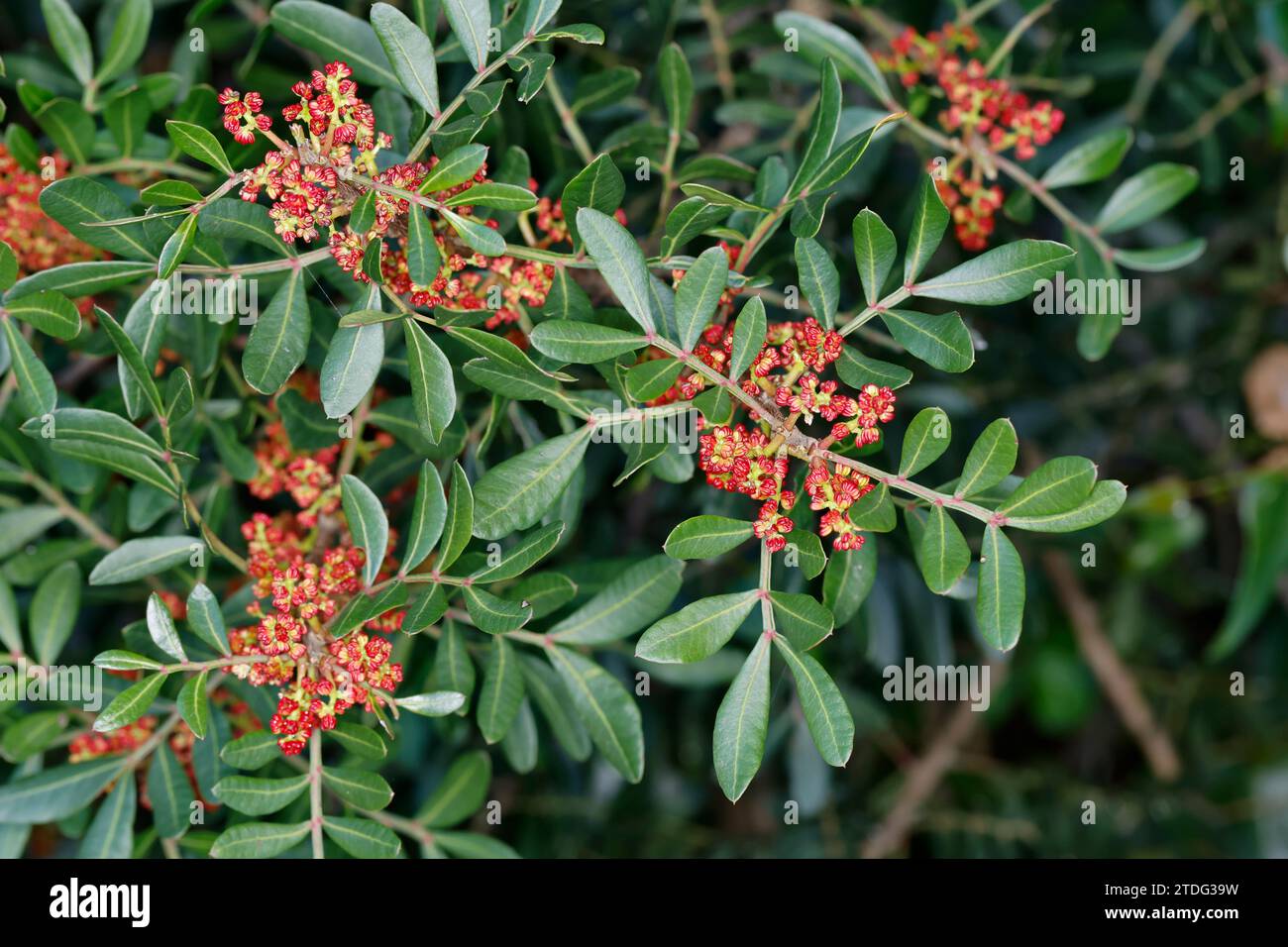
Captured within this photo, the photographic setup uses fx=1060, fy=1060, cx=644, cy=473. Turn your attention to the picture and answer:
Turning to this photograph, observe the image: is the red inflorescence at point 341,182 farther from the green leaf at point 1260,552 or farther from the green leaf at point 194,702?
the green leaf at point 1260,552

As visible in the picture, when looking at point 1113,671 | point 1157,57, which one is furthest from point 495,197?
point 1113,671

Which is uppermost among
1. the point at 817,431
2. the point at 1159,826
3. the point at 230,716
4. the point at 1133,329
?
the point at 1133,329

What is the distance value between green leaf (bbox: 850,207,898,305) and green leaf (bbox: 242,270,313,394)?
0.46m

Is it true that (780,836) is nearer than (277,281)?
No

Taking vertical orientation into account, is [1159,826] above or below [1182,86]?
below

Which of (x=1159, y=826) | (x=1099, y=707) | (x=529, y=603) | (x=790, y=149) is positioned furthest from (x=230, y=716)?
(x=1099, y=707)

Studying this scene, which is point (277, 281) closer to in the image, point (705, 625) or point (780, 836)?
point (705, 625)

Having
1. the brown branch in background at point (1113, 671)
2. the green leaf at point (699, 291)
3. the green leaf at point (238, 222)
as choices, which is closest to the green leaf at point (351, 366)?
the green leaf at point (238, 222)

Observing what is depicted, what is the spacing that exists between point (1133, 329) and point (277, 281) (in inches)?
58.3

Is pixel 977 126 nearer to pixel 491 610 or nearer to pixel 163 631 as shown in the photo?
pixel 491 610

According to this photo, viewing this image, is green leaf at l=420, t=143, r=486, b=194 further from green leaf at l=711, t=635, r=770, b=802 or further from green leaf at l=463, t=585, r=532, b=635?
green leaf at l=711, t=635, r=770, b=802
